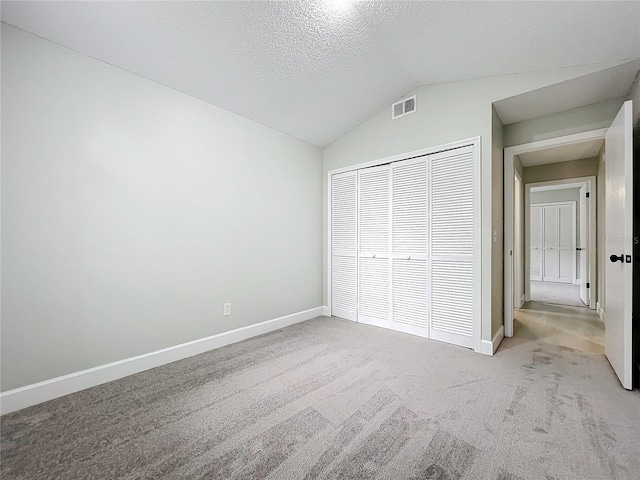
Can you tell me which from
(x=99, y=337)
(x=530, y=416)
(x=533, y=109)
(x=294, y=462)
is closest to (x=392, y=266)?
(x=530, y=416)

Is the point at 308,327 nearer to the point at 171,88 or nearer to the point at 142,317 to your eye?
the point at 142,317

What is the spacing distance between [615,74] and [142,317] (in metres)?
4.35

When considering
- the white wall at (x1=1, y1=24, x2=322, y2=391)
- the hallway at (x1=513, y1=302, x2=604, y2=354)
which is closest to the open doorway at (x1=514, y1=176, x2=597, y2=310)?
the hallway at (x1=513, y1=302, x2=604, y2=354)

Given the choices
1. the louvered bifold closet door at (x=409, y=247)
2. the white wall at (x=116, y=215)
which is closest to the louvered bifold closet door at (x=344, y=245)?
the louvered bifold closet door at (x=409, y=247)

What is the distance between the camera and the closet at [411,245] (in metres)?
2.87

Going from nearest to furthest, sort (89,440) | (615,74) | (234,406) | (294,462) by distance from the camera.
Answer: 1. (294,462)
2. (89,440)
3. (234,406)
4. (615,74)

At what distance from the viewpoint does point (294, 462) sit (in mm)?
1400

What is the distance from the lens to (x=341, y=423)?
1.69 m

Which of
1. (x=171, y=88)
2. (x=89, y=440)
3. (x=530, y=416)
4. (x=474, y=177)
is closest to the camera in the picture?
(x=89, y=440)

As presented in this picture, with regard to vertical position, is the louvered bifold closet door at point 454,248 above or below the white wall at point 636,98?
below

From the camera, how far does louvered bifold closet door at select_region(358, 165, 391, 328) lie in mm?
3518

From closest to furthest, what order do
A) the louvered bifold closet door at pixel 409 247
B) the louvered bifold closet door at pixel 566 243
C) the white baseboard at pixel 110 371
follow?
the white baseboard at pixel 110 371 → the louvered bifold closet door at pixel 409 247 → the louvered bifold closet door at pixel 566 243

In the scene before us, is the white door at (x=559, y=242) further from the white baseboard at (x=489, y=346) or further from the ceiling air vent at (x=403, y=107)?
the ceiling air vent at (x=403, y=107)

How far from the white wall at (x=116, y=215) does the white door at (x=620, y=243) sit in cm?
313
